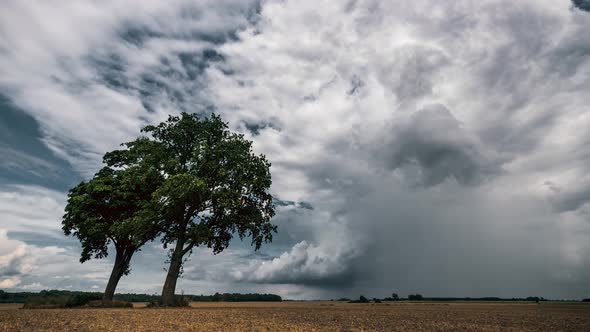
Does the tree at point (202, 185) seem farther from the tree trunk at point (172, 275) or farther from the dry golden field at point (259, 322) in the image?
the dry golden field at point (259, 322)

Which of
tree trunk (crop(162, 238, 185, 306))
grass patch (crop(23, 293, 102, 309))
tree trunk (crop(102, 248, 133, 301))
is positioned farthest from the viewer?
tree trunk (crop(102, 248, 133, 301))

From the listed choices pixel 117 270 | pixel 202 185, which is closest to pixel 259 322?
pixel 202 185

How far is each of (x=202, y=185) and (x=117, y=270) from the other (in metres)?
19.6

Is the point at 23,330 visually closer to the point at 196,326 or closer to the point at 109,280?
the point at 196,326

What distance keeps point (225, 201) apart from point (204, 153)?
660 centimetres

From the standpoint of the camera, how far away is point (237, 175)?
39.7 metres

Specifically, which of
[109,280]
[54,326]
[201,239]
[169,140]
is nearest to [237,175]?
[201,239]

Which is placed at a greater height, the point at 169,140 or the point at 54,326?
the point at 169,140

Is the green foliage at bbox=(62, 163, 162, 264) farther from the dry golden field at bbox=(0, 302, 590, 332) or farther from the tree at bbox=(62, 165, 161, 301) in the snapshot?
the dry golden field at bbox=(0, 302, 590, 332)

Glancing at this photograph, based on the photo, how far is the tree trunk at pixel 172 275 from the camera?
36.5 meters

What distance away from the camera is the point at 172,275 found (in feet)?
124

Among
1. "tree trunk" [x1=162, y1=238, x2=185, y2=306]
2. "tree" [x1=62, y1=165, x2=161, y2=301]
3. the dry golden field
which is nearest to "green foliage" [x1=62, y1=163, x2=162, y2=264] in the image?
"tree" [x1=62, y1=165, x2=161, y2=301]

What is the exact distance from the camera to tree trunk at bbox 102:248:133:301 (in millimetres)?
42344

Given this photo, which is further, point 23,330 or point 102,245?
point 102,245
